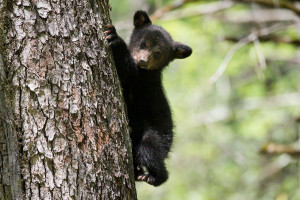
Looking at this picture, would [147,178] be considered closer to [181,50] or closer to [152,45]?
[152,45]

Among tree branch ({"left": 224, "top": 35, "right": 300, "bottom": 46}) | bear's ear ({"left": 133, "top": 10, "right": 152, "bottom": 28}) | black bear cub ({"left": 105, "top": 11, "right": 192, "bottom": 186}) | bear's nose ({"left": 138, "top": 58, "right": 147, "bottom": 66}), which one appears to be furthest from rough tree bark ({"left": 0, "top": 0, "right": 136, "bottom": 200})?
tree branch ({"left": 224, "top": 35, "right": 300, "bottom": 46})

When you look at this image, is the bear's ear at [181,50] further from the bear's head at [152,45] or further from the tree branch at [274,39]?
the tree branch at [274,39]

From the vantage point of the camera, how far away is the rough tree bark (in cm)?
233

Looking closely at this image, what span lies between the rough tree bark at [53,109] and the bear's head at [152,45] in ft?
6.51

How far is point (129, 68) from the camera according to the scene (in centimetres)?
390

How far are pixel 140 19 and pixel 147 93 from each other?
1109mm

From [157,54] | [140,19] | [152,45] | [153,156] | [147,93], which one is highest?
[140,19]

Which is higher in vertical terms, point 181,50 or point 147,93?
point 181,50

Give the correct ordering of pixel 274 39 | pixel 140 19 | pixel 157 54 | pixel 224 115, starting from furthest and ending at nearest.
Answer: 1. pixel 224 115
2. pixel 274 39
3. pixel 140 19
4. pixel 157 54

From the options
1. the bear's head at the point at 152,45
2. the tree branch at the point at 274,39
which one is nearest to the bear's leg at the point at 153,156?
the bear's head at the point at 152,45

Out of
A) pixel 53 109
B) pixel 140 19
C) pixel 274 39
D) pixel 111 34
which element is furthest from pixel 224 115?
pixel 53 109

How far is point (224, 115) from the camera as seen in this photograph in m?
11.1

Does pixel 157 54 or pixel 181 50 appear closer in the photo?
pixel 157 54

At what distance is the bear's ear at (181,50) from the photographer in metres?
4.99
